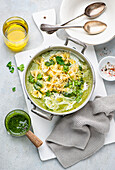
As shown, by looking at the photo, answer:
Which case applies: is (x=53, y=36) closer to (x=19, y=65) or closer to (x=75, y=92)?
(x=19, y=65)

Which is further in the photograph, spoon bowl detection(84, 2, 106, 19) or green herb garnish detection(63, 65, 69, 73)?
spoon bowl detection(84, 2, 106, 19)

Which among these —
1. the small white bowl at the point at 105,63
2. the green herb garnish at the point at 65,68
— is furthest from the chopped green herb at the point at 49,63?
the small white bowl at the point at 105,63

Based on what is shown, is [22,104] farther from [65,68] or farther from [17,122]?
[65,68]

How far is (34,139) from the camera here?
9.14ft

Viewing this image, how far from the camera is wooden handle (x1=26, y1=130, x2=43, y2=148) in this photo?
9.09 feet

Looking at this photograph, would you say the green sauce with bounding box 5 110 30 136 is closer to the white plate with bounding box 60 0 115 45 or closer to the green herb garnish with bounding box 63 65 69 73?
the green herb garnish with bounding box 63 65 69 73

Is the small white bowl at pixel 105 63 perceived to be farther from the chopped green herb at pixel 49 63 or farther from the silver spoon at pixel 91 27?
the chopped green herb at pixel 49 63

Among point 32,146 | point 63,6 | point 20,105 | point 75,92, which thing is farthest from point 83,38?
point 32,146

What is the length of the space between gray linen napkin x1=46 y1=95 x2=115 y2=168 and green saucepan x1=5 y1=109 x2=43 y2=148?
24cm

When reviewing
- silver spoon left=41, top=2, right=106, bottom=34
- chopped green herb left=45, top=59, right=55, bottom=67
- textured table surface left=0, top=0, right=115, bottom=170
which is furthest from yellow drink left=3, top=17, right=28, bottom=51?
silver spoon left=41, top=2, right=106, bottom=34

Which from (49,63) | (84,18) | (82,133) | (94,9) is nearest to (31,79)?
(49,63)

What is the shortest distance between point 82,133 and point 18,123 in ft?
2.14

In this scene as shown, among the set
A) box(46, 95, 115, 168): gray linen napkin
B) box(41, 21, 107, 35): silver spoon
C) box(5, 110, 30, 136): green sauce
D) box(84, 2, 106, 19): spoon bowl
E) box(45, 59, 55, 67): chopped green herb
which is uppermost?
box(84, 2, 106, 19): spoon bowl

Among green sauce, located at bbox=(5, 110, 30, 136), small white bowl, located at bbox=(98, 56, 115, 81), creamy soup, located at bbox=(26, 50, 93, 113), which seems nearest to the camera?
creamy soup, located at bbox=(26, 50, 93, 113)
